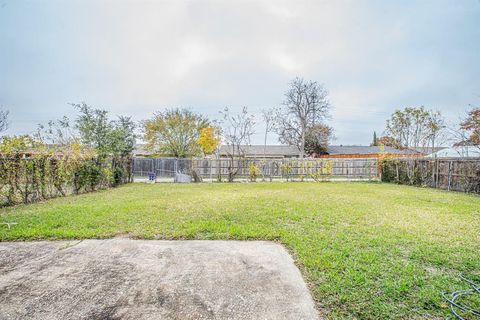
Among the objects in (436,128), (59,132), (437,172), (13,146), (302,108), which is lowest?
(437,172)

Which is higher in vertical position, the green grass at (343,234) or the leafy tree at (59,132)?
the leafy tree at (59,132)

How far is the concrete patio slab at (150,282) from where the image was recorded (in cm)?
185

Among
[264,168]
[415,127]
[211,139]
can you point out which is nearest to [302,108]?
[415,127]

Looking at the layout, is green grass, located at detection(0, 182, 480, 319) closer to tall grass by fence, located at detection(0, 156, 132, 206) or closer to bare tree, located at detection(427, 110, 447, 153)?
tall grass by fence, located at detection(0, 156, 132, 206)

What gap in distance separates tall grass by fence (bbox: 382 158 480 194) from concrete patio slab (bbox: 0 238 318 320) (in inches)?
427

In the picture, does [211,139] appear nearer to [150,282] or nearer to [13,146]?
[13,146]

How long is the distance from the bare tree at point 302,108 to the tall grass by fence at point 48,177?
21.0 metres

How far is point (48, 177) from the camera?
24.1 ft

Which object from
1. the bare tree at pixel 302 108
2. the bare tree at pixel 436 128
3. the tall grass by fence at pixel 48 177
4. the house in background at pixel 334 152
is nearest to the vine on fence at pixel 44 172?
the tall grass by fence at pixel 48 177

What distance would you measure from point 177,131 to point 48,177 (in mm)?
14543

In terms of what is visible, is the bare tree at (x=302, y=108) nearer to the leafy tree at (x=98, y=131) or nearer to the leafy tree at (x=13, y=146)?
the leafy tree at (x=98, y=131)

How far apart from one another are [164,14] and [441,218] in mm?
9324

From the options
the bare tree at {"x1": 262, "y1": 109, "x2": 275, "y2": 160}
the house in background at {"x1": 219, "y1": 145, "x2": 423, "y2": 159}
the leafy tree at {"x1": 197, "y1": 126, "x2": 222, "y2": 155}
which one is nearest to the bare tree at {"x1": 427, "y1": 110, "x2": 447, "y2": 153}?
the house in background at {"x1": 219, "y1": 145, "x2": 423, "y2": 159}

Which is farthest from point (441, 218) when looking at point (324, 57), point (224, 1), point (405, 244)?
point (324, 57)
